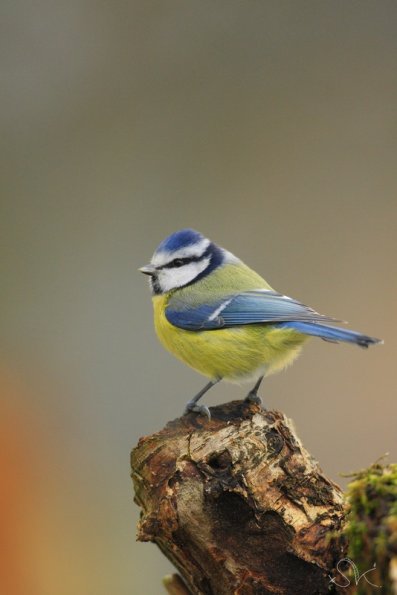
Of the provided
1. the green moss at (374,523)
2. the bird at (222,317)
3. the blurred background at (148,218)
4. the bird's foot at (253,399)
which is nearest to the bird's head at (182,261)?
the bird at (222,317)

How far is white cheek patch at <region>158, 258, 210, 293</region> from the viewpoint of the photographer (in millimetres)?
2057

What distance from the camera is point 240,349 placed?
1.83m

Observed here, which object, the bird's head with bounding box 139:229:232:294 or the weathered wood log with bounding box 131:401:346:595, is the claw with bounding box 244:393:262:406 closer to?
the weathered wood log with bounding box 131:401:346:595

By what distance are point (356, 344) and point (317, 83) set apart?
2.51m

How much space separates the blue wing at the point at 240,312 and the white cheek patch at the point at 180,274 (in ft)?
0.29

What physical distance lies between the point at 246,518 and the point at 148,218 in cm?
239

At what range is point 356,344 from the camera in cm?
153

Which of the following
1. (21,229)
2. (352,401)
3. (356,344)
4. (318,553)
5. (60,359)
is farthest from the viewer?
(21,229)

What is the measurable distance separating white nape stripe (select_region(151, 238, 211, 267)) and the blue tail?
0.37m

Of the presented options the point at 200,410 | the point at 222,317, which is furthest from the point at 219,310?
the point at 200,410

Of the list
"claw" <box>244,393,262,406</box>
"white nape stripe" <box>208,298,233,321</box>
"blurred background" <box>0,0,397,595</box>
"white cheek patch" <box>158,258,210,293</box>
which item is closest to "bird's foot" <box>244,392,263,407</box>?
"claw" <box>244,393,262,406</box>

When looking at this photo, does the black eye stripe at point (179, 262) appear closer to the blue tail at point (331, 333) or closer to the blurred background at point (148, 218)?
the blue tail at point (331, 333)

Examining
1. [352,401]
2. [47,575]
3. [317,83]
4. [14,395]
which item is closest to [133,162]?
[317,83]

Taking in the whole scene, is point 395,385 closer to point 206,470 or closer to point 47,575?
point 47,575
